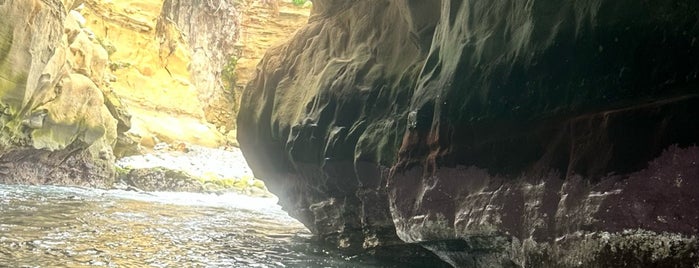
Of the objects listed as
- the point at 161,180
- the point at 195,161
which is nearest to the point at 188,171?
the point at 195,161

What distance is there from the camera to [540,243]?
4.57 m

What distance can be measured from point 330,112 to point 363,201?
1629 mm

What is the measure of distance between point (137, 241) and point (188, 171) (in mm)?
24075

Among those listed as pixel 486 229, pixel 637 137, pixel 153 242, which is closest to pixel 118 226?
pixel 153 242

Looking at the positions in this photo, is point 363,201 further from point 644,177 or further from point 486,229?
point 644,177

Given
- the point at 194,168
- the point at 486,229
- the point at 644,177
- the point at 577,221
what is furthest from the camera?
the point at 194,168

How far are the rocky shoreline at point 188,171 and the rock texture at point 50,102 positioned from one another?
159 centimetres

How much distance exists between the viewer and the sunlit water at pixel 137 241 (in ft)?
21.3

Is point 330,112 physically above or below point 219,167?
above

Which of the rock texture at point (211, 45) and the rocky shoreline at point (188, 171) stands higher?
the rock texture at point (211, 45)

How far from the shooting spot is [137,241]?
816 centimetres

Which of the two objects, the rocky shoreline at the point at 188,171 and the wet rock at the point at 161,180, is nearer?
the wet rock at the point at 161,180

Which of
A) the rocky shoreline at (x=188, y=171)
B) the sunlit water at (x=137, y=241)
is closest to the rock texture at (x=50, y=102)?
the rocky shoreline at (x=188, y=171)

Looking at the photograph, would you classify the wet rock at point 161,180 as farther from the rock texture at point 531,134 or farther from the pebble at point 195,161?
the rock texture at point 531,134
